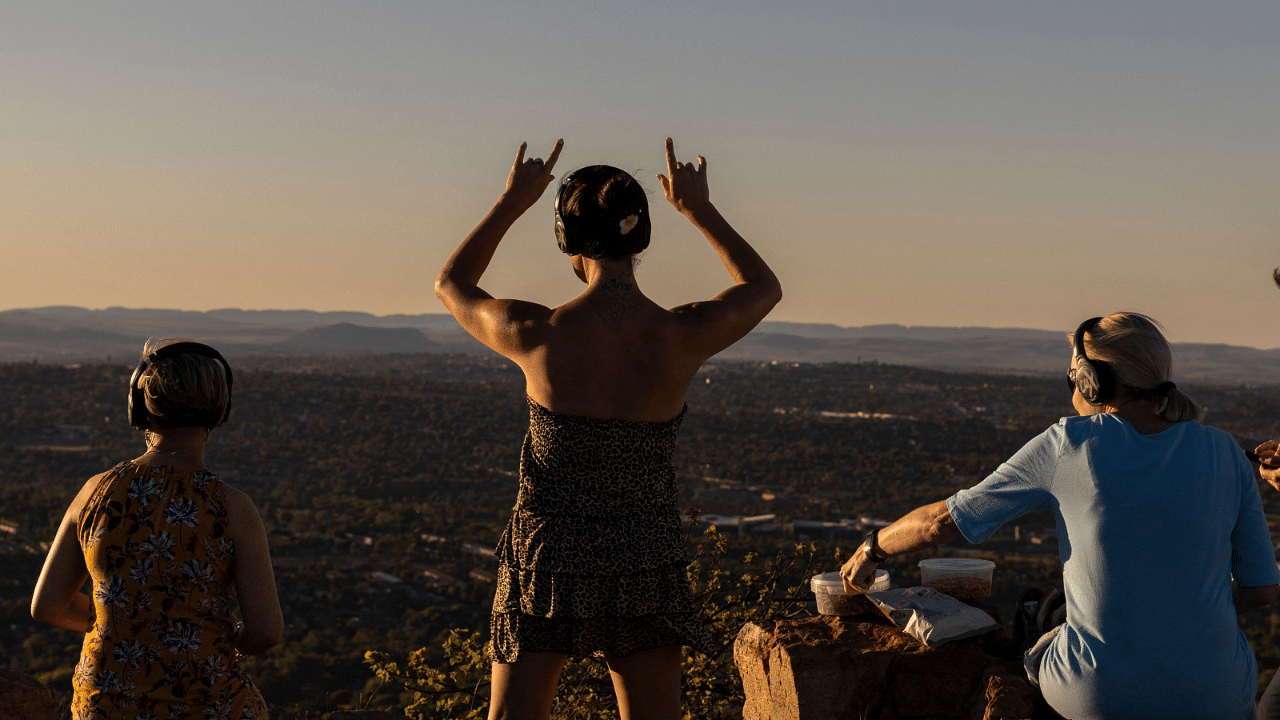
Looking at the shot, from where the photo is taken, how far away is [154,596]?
2.79m

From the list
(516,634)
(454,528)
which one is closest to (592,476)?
(516,634)

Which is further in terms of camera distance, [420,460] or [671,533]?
[420,460]

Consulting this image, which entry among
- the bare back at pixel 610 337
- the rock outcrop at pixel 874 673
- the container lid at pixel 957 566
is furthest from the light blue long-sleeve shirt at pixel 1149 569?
the container lid at pixel 957 566

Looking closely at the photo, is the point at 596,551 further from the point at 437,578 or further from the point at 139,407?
the point at 437,578

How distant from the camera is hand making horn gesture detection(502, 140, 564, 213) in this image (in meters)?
3.41

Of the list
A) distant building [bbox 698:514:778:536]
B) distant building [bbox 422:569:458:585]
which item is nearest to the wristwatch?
distant building [bbox 422:569:458:585]

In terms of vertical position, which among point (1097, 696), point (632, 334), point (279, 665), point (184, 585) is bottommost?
point (279, 665)

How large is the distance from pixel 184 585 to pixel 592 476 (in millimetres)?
1067

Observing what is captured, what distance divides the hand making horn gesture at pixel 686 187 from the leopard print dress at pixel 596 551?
0.78m

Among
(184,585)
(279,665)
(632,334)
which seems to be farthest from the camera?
(279,665)

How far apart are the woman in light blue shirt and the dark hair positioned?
1241 mm

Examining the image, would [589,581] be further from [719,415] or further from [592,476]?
[719,415]

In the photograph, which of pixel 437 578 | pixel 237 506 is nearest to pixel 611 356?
pixel 237 506

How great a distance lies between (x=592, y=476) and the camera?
118 inches
